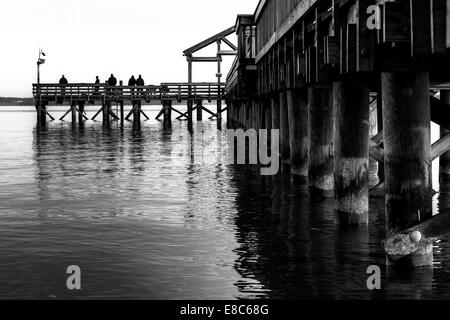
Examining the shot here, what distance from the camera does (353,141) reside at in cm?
1173

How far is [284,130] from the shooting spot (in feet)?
66.8

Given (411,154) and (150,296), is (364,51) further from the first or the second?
(150,296)

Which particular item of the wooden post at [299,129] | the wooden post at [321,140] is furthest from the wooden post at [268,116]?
the wooden post at [321,140]

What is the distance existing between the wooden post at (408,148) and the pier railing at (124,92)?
152 ft

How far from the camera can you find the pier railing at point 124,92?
55.5 meters

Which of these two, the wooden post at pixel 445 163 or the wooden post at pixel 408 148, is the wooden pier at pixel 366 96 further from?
the wooden post at pixel 445 163

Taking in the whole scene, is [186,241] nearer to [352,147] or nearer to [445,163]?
[352,147]

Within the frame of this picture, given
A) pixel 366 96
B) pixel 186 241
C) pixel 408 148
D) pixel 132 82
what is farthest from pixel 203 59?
pixel 408 148

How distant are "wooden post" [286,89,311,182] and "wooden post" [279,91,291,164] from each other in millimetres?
1441

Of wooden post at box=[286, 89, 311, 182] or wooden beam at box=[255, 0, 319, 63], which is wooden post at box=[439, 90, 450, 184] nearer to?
wooden post at box=[286, 89, 311, 182]

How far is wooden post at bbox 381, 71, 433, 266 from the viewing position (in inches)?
A: 351

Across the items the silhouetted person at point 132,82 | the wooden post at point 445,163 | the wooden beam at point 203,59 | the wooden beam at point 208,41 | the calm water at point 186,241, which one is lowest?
the calm water at point 186,241
